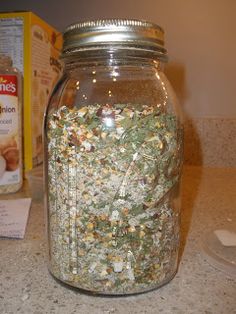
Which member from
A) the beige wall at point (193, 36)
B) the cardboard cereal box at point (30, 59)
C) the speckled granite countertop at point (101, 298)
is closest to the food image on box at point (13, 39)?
the cardboard cereal box at point (30, 59)

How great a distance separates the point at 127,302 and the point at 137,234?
6 centimetres

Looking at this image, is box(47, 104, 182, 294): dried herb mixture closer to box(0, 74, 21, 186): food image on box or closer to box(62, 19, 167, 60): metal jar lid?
box(62, 19, 167, 60): metal jar lid

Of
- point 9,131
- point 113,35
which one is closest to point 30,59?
point 9,131

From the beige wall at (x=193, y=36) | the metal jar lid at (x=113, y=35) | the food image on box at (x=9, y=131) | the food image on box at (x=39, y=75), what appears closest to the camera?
the metal jar lid at (x=113, y=35)

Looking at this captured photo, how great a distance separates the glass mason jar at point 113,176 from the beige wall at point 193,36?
74cm

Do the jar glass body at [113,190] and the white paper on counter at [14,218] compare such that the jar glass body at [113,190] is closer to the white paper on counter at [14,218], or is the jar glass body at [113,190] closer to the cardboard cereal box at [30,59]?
the white paper on counter at [14,218]

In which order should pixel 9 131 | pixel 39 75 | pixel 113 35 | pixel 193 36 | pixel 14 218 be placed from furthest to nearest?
pixel 193 36 → pixel 39 75 → pixel 9 131 → pixel 14 218 → pixel 113 35

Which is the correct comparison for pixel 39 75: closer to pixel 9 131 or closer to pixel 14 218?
pixel 9 131

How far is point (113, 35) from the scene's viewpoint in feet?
1.03

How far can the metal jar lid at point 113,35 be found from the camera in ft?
1.03

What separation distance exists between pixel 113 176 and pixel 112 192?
14mm

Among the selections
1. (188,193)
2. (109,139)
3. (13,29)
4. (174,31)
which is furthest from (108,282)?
(174,31)

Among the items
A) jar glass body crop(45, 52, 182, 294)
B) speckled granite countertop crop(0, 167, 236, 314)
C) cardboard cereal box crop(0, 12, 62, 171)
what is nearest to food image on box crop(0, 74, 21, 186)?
cardboard cereal box crop(0, 12, 62, 171)

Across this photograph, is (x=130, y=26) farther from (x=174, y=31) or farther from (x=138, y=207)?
(x=174, y=31)
